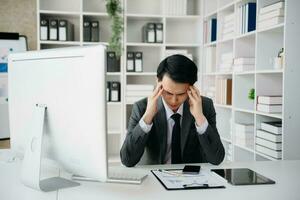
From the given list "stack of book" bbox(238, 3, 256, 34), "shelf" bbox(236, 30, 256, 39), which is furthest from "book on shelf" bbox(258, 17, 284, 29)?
"stack of book" bbox(238, 3, 256, 34)

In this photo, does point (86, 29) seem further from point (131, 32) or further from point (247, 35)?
point (247, 35)

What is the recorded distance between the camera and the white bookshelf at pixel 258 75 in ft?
9.12

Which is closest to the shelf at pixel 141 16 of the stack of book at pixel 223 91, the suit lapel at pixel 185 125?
the stack of book at pixel 223 91

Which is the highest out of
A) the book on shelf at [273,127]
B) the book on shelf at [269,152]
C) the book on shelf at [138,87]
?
the book on shelf at [138,87]

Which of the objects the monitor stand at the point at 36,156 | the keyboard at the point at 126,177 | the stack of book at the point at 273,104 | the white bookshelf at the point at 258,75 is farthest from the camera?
the stack of book at the point at 273,104

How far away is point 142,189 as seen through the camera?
149 cm

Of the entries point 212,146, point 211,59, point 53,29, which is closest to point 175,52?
point 211,59

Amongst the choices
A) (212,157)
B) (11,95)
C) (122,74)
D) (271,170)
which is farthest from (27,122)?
(122,74)

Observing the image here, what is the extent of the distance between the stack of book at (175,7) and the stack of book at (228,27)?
0.65m

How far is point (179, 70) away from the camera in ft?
6.66

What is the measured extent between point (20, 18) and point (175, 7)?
1964 mm

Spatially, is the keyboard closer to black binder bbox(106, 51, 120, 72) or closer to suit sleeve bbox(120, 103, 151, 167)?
suit sleeve bbox(120, 103, 151, 167)

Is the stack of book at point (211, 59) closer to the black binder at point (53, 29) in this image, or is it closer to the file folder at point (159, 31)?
the file folder at point (159, 31)

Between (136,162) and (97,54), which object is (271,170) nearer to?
(136,162)
